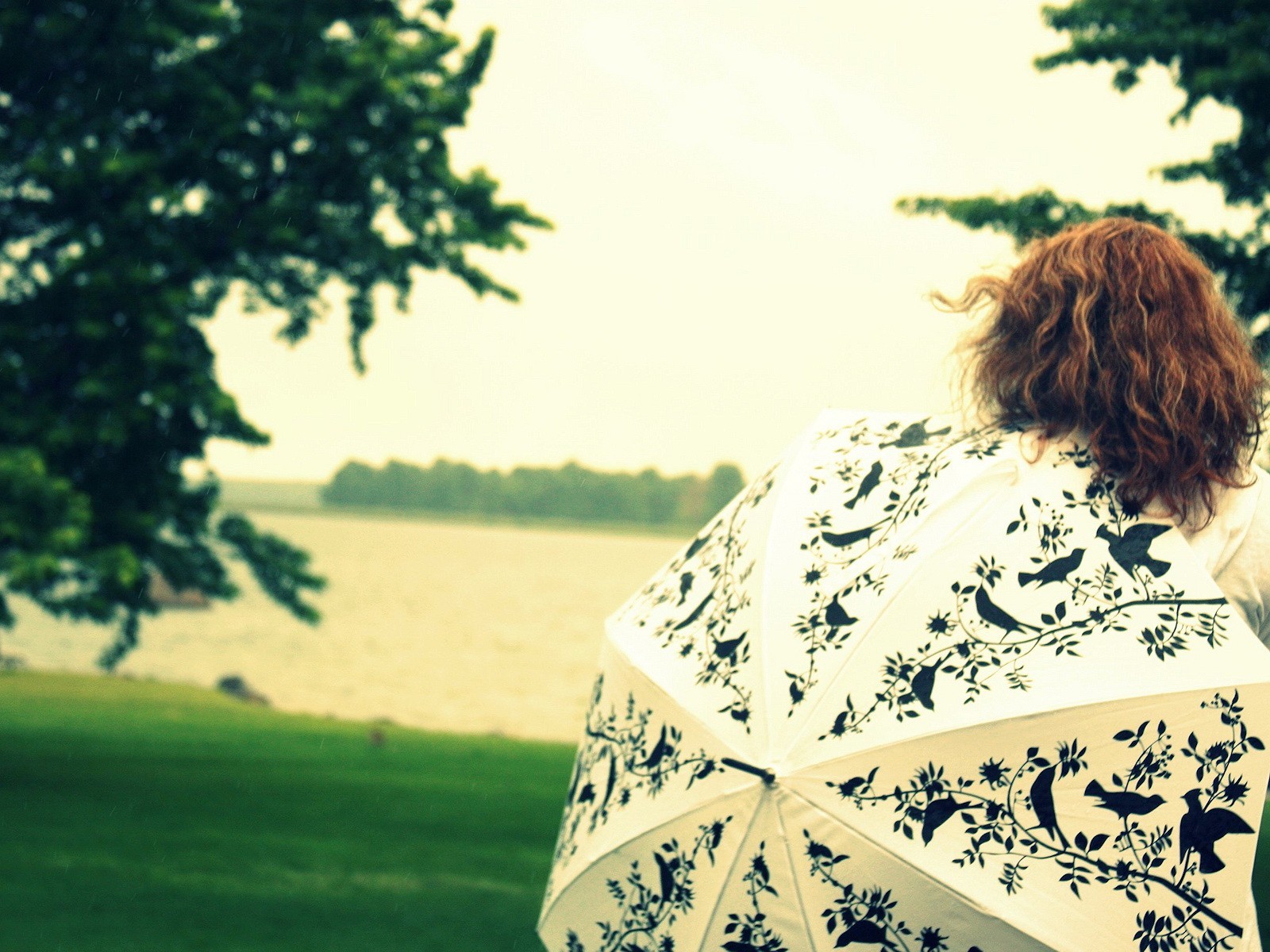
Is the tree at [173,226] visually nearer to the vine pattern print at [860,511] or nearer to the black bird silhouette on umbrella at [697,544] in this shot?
the black bird silhouette on umbrella at [697,544]

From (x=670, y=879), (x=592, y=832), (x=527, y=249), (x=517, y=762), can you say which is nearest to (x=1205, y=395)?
(x=670, y=879)

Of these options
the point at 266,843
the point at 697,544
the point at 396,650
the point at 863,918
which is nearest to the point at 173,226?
the point at 266,843

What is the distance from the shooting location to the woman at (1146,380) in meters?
2.33

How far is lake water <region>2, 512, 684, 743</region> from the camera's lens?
24688 mm

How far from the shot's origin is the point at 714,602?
2740 millimetres

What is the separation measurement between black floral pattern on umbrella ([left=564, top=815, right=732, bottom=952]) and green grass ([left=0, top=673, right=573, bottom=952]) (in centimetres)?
227

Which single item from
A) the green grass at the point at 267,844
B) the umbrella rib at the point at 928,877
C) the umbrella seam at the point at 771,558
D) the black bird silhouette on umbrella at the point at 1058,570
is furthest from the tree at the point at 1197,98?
the umbrella rib at the point at 928,877

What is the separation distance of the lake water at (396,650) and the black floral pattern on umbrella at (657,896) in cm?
420

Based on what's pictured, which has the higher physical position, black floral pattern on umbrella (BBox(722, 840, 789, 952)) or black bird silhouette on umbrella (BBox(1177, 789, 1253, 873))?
black bird silhouette on umbrella (BBox(1177, 789, 1253, 873))

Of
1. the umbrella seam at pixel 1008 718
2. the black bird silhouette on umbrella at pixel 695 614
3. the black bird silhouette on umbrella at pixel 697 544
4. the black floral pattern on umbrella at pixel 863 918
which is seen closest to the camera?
the umbrella seam at pixel 1008 718

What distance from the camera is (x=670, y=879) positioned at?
2549 mm

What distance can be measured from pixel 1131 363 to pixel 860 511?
0.64 m

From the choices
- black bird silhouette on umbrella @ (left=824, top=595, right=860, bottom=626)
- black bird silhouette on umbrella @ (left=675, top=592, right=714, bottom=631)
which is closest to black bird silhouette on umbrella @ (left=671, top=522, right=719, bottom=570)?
black bird silhouette on umbrella @ (left=675, top=592, right=714, bottom=631)

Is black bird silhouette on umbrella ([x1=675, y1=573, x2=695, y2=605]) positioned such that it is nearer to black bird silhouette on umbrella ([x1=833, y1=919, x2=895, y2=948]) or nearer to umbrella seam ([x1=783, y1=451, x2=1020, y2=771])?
umbrella seam ([x1=783, y1=451, x2=1020, y2=771])
